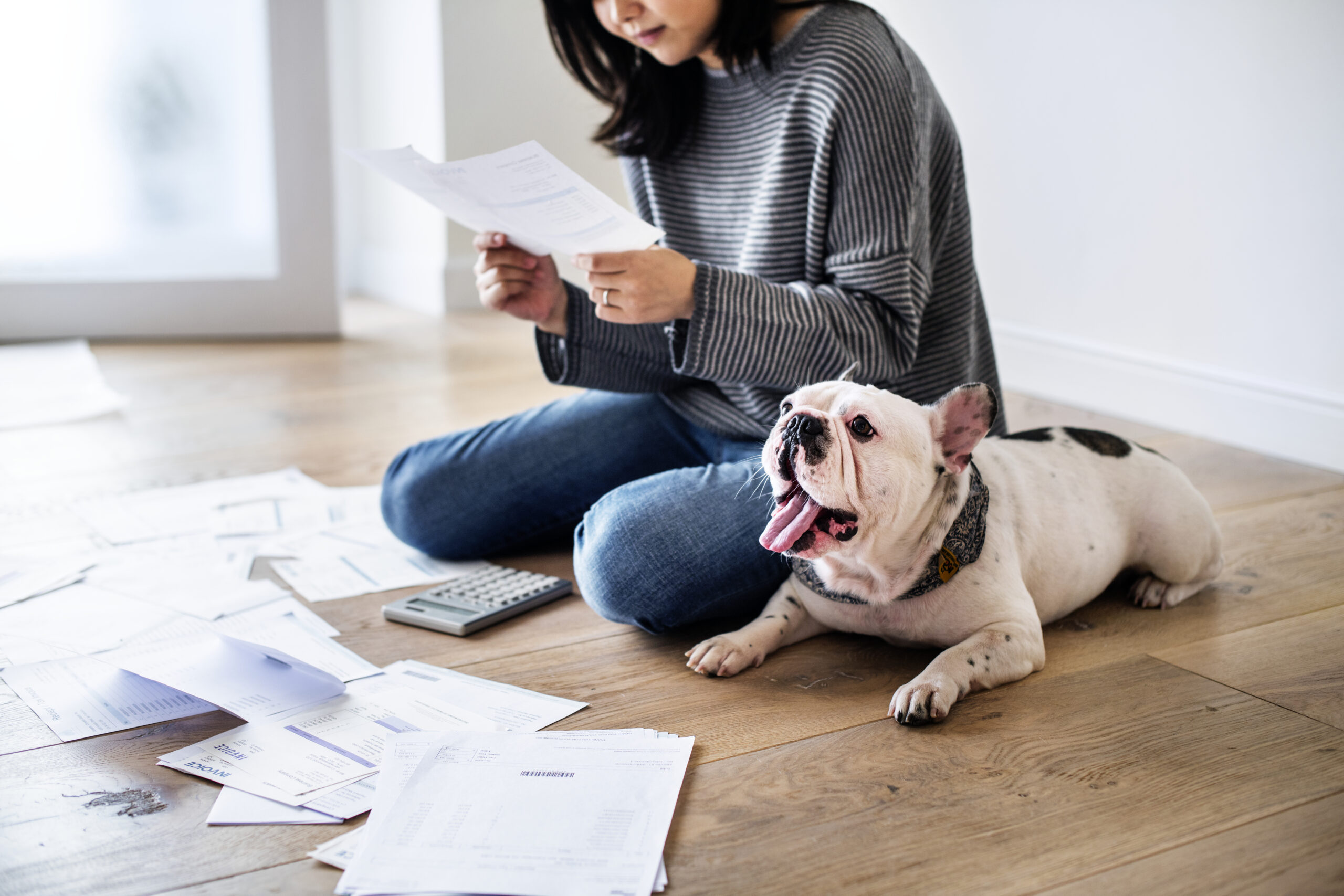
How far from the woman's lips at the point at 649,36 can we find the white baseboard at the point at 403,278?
100 inches

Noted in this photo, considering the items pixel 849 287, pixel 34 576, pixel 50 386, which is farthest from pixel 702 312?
pixel 50 386

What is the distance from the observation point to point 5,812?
3.26 feet

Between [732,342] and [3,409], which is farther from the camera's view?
[3,409]

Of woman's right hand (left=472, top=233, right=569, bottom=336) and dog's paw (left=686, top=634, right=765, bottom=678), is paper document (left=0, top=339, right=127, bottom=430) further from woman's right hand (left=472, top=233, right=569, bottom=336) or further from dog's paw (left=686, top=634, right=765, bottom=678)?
dog's paw (left=686, top=634, right=765, bottom=678)

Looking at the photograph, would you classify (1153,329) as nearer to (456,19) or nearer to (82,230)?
(456,19)

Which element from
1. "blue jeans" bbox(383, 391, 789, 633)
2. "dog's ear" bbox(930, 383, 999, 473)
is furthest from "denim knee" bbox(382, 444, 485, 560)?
"dog's ear" bbox(930, 383, 999, 473)

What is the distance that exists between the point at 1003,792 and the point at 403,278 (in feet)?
11.7

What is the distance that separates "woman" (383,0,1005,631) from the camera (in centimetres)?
135

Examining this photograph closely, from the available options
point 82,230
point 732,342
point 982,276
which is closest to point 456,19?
point 82,230

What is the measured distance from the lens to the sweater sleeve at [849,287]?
1329mm

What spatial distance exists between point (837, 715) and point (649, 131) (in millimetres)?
888

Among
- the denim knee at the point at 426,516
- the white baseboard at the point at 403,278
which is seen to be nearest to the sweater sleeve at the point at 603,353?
the denim knee at the point at 426,516

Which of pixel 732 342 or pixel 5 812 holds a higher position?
pixel 732 342

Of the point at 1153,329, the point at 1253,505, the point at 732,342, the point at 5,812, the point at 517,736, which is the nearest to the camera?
the point at 5,812
